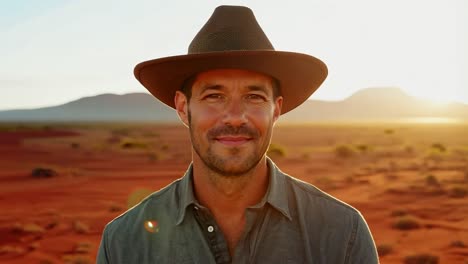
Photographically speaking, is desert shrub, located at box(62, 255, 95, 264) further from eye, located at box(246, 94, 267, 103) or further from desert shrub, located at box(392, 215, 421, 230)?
eye, located at box(246, 94, 267, 103)

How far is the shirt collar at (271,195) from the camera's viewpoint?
123 inches

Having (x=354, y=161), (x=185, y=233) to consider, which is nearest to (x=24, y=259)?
(x=185, y=233)

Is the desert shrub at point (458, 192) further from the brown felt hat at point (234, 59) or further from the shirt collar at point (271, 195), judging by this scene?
the shirt collar at point (271, 195)

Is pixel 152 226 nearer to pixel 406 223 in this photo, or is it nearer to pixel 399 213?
pixel 406 223

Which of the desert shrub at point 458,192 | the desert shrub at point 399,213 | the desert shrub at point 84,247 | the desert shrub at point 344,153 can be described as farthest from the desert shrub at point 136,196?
the desert shrub at point 344,153

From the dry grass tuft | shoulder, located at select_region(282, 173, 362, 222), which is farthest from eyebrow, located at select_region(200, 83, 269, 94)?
the dry grass tuft

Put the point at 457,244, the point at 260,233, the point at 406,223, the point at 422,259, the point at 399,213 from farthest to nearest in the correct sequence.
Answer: the point at 399,213, the point at 406,223, the point at 457,244, the point at 422,259, the point at 260,233

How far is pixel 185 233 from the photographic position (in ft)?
10.4

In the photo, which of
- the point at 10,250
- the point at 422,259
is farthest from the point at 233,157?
the point at 10,250

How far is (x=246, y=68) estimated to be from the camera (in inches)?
126

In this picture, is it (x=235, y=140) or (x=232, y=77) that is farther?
(x=232, y=77)

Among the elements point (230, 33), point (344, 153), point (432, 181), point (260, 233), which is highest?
point (230, 33)

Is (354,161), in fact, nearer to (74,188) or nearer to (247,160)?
(74,188)

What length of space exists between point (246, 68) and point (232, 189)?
69cm
